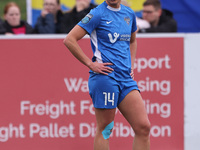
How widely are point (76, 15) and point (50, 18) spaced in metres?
0.43

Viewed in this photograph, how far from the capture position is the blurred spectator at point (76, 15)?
8930mm

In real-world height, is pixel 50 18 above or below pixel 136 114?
above

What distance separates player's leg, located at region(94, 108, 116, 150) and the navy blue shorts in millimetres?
85

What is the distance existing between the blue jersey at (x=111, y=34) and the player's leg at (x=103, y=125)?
1.29ft

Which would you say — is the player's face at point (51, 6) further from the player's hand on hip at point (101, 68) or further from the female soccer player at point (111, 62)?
the player's hand on hip at point (101, 68)

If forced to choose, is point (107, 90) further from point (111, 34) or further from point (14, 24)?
point (14, 24)

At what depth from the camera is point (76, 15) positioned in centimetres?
898

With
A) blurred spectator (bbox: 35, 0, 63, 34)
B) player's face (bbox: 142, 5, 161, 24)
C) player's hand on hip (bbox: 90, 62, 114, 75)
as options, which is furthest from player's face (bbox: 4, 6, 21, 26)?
player's hand on hip (bbox: 90, 62, 114, 75)

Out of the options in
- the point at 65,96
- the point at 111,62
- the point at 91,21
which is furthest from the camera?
the point at 65,96

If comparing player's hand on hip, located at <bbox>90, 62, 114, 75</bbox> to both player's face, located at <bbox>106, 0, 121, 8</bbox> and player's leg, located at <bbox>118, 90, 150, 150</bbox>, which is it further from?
player's face, located at <bbox>106, 0, 121, 8</bbox>

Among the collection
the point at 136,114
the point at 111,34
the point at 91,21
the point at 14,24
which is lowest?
the point at 136,114

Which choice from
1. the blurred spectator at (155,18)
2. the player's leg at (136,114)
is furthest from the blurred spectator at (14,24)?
the player's leg at (136,114)

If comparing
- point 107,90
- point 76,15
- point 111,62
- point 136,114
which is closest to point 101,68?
point 111,62

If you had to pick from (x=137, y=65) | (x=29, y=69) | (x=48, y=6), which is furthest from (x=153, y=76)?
(x=48, y=6)
